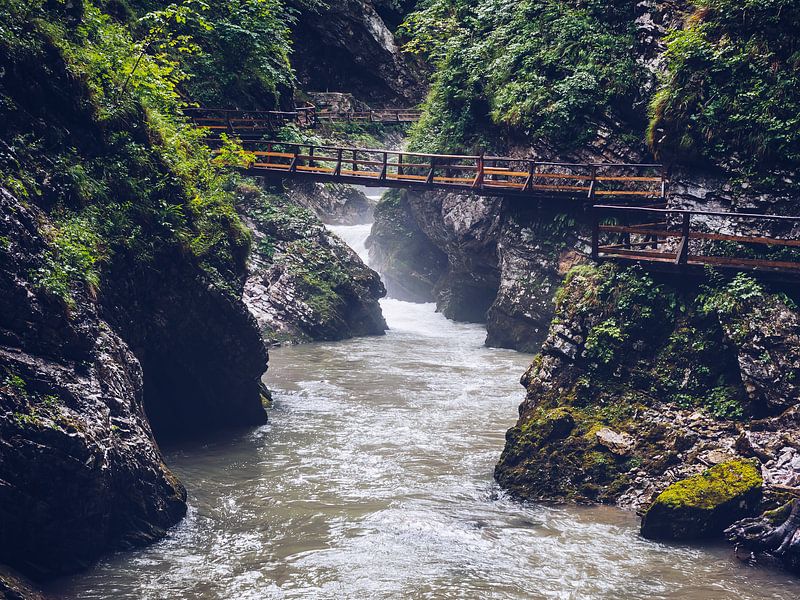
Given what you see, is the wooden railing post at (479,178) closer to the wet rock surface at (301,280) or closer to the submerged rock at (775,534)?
the wet rock surface at (301,280)

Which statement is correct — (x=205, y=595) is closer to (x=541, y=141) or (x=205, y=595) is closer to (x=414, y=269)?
(x=541, y=141)

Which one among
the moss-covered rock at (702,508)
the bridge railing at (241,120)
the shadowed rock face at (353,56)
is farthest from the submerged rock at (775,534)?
the shadowed rock face at (353,56)

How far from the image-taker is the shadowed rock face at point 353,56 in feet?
131

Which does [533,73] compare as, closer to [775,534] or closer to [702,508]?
[702,508]

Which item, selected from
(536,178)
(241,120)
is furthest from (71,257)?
(241,120)

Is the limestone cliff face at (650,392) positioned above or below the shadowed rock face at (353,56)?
below

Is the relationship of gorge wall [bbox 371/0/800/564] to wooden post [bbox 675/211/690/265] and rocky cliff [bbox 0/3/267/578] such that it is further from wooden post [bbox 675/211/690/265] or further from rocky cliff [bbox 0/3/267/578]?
rocky cliff [bbox 0/3/267/578]

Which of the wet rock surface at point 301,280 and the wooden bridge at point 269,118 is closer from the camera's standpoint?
the wooden bridge at point 269,118

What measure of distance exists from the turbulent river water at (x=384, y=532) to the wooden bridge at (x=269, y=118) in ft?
31.0

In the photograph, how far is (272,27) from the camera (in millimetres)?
30797

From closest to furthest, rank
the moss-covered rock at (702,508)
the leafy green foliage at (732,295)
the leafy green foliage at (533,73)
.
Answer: the moss-covered rock at (702,508) < the leafy green foliage at (732,295) < the leafy green foliage at (533,73)

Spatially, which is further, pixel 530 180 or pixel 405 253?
pixel 405 253

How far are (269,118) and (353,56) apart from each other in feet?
45.1

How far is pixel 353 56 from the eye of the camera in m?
41.4
